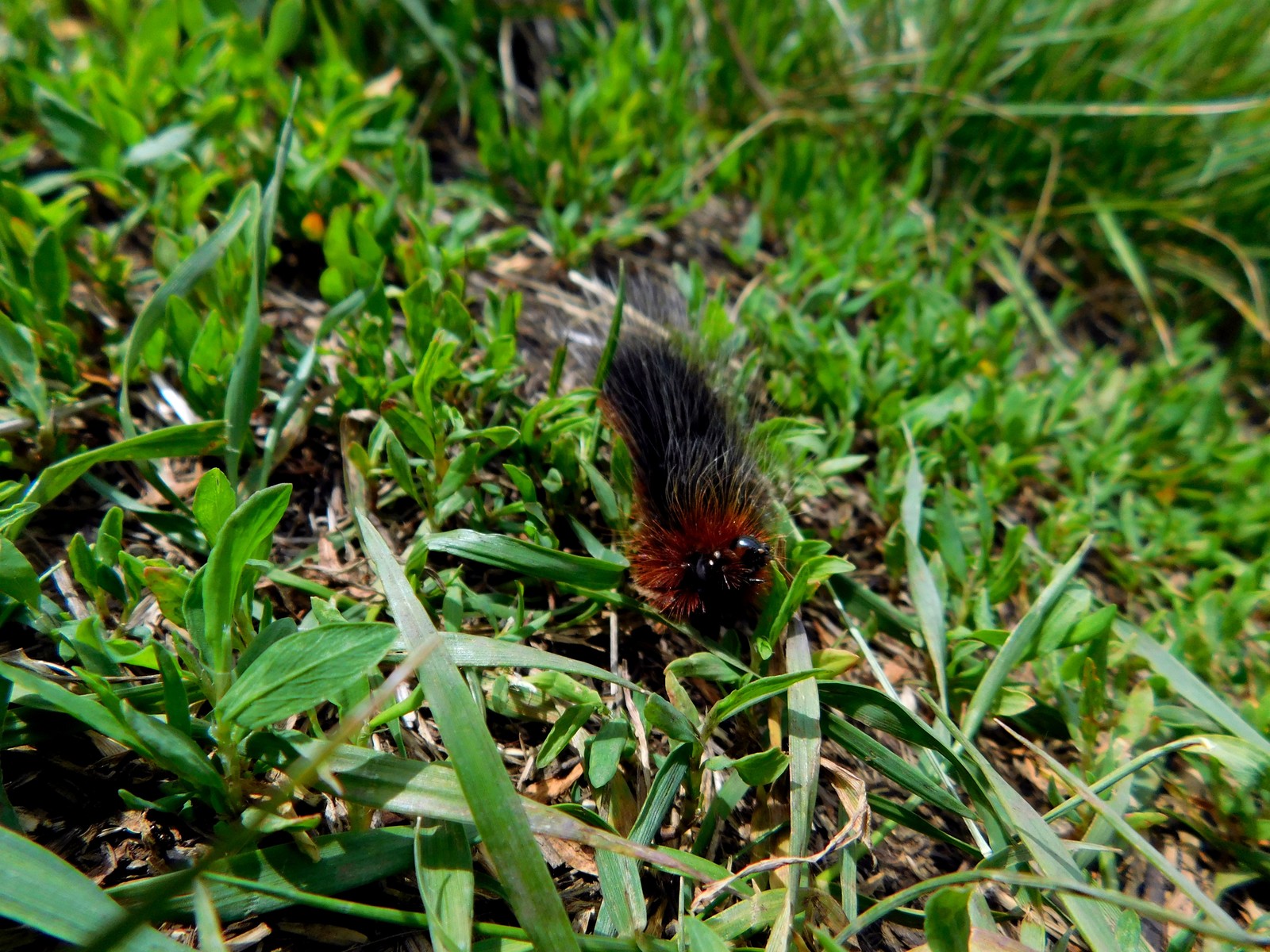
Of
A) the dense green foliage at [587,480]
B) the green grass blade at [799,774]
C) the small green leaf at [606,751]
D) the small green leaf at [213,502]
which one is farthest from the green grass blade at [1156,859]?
the small green leaf at [213,502]

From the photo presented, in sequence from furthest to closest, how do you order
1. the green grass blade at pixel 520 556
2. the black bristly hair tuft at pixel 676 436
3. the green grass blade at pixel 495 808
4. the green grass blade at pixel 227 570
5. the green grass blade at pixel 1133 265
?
the green grass blade at pixel 1133 265, the black bristly hair tuft at pixel 676 436, the green grass blade at pixel 520 556, the green grass blade at pixel 227 570, the green grass blade at pixel 495 808

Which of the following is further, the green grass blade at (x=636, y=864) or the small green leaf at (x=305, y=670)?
the green grass blade at (x=636, y=864)

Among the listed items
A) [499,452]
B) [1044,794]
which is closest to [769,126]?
[499,452]

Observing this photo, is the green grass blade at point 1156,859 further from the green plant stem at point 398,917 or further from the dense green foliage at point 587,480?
the green plant stem at point 398,917

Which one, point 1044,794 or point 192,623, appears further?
point 1044,794

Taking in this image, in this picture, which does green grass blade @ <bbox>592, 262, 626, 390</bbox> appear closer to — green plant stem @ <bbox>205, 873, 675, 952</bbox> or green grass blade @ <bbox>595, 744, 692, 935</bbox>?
green grass blade @ <bbox>595, 744, 692, 935</bbox>

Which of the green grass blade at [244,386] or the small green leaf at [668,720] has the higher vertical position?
the green grass blade at [244,386]

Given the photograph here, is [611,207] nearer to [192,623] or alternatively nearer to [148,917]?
[192,623]
